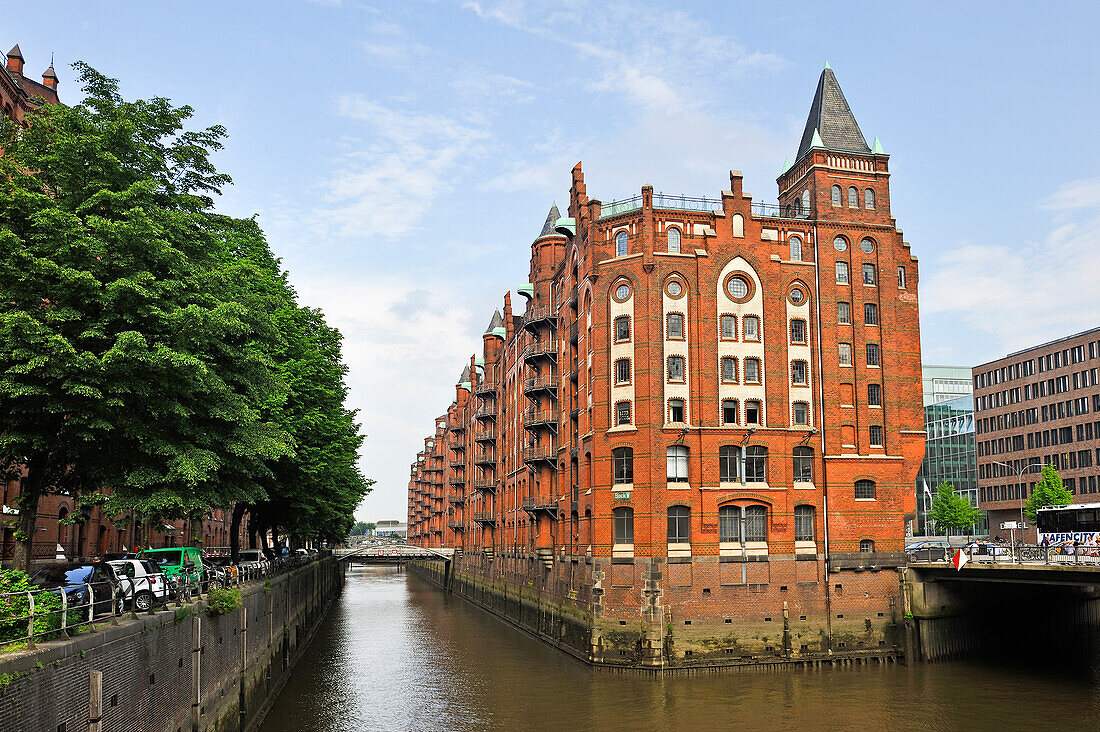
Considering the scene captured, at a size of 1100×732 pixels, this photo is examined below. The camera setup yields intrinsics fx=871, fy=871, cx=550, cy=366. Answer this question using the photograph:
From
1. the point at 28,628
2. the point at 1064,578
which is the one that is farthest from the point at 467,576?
the point at 28,628

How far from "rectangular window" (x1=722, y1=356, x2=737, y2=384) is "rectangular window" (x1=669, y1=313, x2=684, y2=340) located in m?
2.72

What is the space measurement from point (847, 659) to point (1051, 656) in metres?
11.8

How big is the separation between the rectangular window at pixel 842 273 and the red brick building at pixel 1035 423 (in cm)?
5267

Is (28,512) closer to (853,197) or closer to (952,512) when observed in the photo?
(853,197)

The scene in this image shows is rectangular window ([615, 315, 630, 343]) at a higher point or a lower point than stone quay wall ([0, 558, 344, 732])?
higher

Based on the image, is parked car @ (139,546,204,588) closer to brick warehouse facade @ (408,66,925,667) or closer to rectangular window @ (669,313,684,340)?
brick warehouse facade @ (408,66,925,667)

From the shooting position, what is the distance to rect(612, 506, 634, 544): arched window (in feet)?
144

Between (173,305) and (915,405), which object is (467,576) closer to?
(915,405)

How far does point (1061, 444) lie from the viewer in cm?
9062

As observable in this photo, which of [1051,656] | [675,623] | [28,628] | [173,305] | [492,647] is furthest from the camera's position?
[492,647]

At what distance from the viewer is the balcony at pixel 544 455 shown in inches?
2199

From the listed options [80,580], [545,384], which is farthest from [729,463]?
[80,580]

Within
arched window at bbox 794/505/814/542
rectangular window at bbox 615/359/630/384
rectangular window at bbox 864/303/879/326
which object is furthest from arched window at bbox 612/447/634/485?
rectangular window at bbox 864/303/879/326

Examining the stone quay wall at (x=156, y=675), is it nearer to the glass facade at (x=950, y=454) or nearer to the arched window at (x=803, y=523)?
the arched window at (x=803, y=523)
